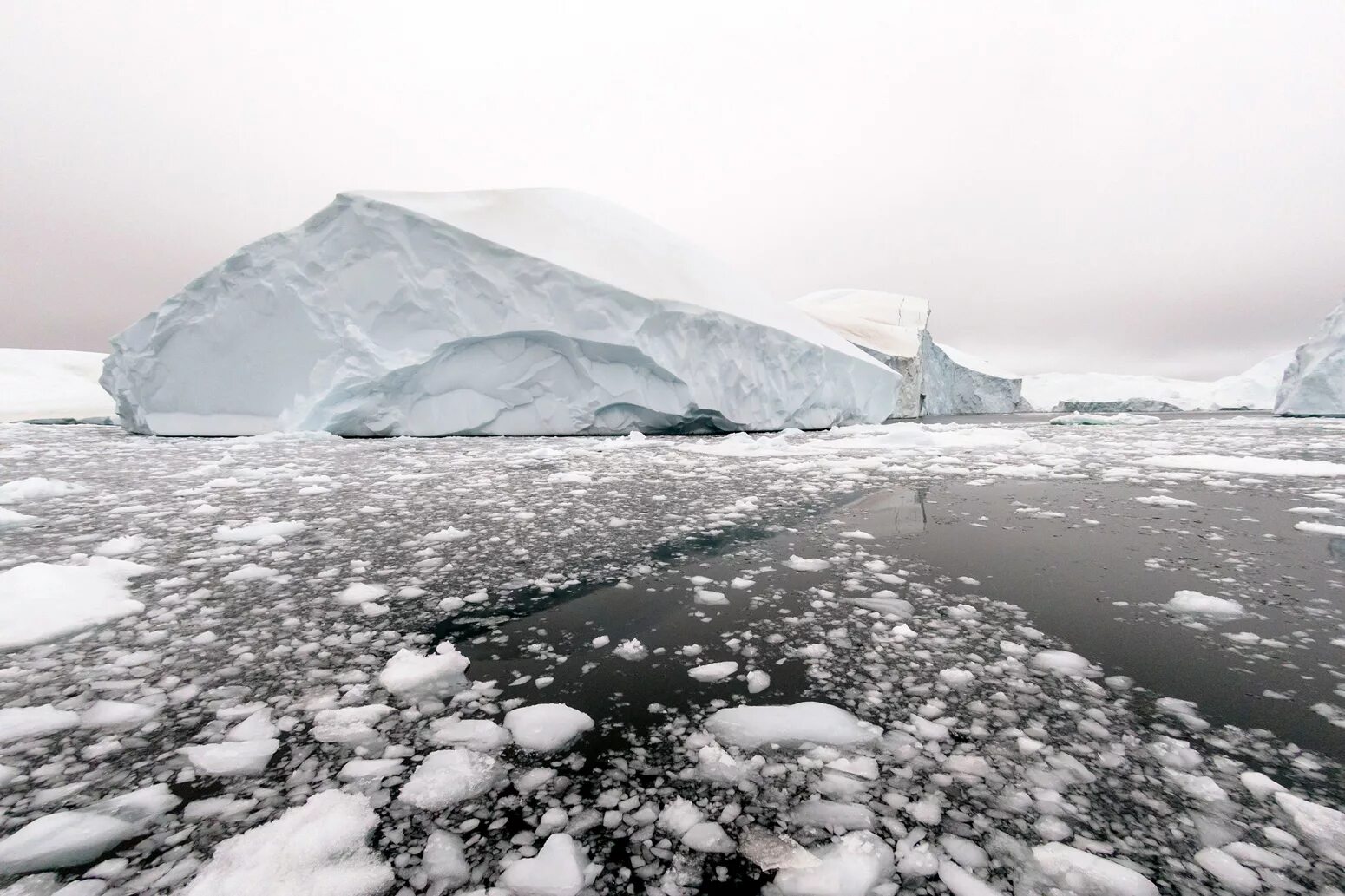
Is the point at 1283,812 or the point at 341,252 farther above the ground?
the point at 341,252

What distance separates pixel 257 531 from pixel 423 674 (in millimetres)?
1666

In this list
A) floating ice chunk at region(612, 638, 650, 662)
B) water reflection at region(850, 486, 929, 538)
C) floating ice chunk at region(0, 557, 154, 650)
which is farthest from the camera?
water reflection at region(850, 486, 929, 538)

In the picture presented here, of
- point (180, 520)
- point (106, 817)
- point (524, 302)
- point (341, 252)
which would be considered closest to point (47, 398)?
point (341, 252)

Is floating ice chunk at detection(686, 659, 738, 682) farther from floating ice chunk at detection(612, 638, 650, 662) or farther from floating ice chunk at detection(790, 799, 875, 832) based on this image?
floating ice chunk at detection(790, 799, 875, 832)

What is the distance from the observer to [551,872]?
0.67m

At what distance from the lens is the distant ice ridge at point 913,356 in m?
19.1

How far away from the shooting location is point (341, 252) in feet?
29.4

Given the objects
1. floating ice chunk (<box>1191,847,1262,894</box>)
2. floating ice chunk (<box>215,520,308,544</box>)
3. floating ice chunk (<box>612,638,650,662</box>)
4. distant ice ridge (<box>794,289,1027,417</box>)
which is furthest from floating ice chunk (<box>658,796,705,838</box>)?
distant ice ridge (<box>794,289,1027,417</box>)

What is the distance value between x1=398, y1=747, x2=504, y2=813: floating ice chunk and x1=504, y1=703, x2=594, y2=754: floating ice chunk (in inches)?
2.8

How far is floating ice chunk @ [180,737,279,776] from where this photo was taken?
859mm

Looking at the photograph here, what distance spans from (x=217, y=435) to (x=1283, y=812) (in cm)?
1265

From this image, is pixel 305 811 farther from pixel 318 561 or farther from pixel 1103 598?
pixel 1103 598

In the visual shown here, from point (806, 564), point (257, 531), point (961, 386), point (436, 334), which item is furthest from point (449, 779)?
point (961, 386)

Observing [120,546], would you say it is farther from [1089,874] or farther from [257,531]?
[1089,874]
